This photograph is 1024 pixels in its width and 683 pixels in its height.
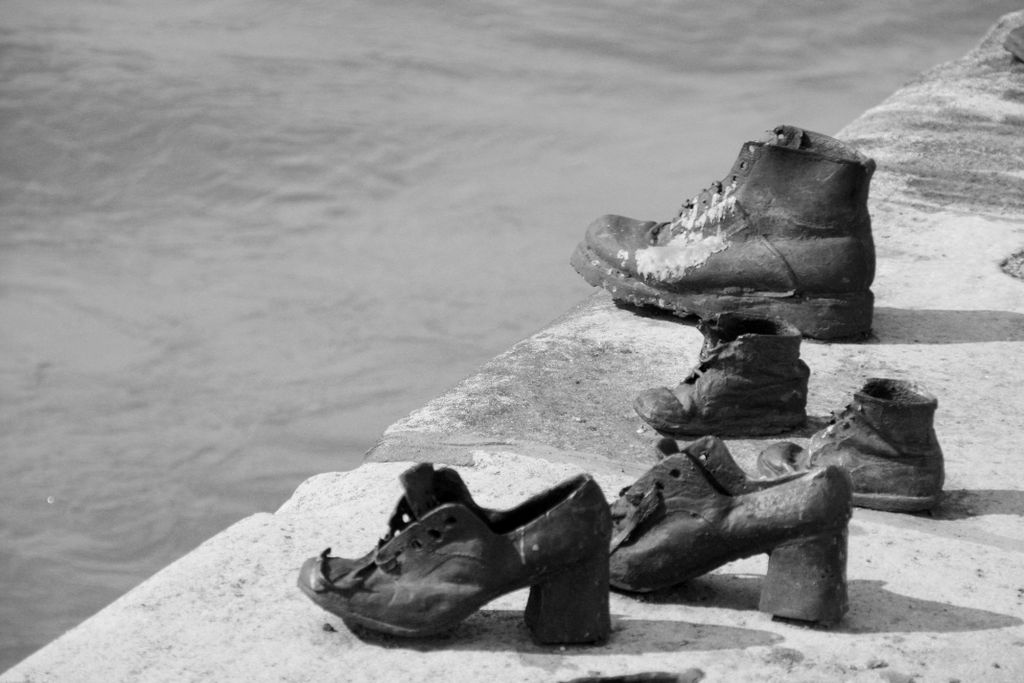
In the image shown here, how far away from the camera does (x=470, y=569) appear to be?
246 centimetres

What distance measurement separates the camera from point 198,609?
262 cm

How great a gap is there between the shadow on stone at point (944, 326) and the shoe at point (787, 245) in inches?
5.4

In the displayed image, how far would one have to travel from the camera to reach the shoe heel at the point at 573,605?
8.11 ft

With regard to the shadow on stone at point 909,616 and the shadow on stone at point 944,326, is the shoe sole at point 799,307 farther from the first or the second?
the shadow on stone at point 909,616

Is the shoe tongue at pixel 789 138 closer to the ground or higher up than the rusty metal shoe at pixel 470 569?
higher up

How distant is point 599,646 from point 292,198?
6.89 meters

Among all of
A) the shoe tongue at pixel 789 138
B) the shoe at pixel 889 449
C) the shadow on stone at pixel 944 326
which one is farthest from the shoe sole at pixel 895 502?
the shoe tongue at pixel 789 138

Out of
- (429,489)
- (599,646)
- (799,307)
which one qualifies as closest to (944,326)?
(799,307)

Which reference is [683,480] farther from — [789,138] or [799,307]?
[789,138]

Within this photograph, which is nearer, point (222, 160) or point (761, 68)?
point (222, 160)

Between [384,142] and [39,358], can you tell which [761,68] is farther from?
[39,358]

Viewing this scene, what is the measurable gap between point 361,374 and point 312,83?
3828mm

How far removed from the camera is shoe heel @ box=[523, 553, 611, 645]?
2471 mm

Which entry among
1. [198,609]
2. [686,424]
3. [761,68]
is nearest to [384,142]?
[761,68]
